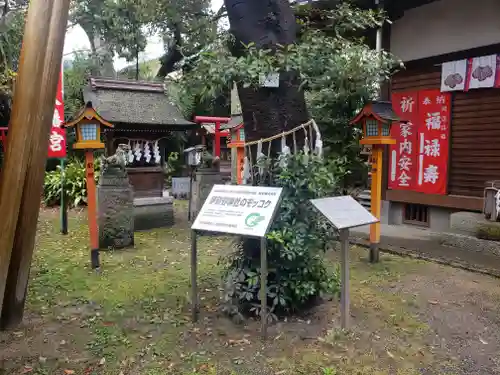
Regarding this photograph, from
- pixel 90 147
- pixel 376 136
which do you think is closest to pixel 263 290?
pixel 376 136

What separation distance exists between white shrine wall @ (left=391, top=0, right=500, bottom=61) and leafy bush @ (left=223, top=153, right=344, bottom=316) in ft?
18.2

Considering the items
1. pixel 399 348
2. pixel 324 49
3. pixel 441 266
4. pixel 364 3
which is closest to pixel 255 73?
pixel 324 49

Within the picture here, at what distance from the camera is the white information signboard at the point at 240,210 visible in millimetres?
3953

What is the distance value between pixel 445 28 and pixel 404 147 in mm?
2555

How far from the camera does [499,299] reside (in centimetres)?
518

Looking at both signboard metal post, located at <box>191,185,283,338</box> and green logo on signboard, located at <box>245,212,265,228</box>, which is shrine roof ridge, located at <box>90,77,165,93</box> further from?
green logo on signboard, located at <box>245,212,265,228</box>

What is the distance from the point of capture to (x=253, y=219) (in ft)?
13.2

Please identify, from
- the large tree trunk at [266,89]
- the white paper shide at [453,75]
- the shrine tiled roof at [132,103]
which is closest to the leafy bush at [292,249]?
the large tree trunk at [266,89]

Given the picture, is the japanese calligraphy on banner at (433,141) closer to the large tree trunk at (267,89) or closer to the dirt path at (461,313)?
the dirt path at (461,313)

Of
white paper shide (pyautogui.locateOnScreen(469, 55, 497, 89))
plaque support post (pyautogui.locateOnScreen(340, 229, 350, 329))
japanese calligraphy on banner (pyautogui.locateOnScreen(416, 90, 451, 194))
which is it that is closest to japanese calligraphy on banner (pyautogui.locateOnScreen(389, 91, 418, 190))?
japanese calligraphy on banner (pyautogui.locateOnScreen(416, 90, 451, 194))

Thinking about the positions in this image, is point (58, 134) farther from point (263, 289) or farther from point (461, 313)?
point (461, 313)

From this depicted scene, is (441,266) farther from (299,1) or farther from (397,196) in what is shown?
(299,1)

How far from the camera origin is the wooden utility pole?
3.71 m

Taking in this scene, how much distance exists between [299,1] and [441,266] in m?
5.34
